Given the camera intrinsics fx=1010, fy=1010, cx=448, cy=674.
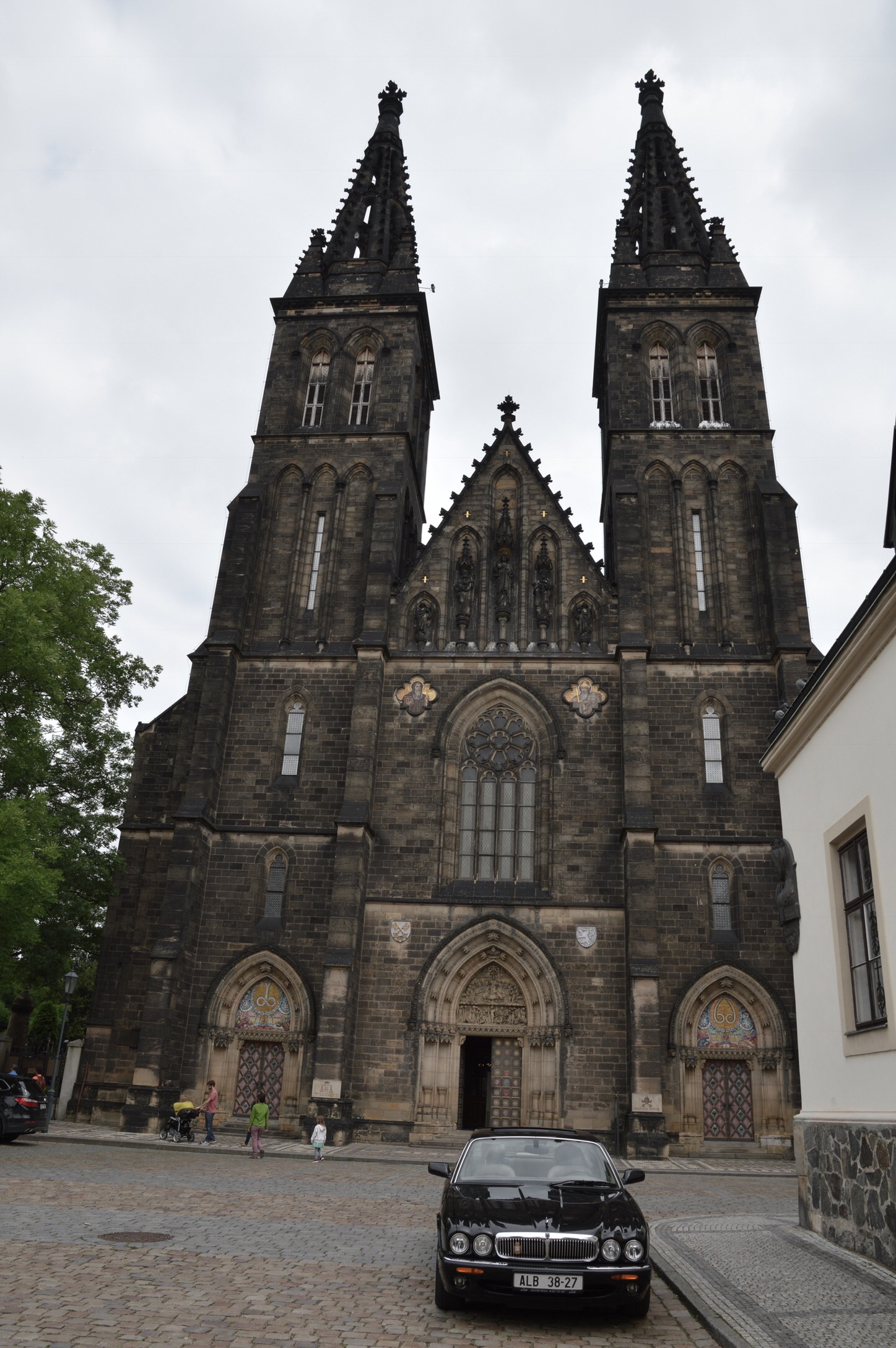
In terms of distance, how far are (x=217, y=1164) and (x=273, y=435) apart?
20561mm

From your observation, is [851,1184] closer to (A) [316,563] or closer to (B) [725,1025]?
(B) [725,1025]

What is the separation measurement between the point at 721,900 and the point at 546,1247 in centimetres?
1788

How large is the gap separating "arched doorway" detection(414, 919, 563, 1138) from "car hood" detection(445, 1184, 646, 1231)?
1589cm

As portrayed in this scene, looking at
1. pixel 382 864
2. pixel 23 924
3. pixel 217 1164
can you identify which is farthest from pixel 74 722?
pixel 217 1164

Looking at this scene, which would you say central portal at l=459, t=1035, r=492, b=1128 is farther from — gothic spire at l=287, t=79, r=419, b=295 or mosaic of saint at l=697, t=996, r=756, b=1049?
gothic spire at l=287, t=79, r=419, b=295

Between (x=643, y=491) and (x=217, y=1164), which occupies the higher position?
(x=643, y=491)

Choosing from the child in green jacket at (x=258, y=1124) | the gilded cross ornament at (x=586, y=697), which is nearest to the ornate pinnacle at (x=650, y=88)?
the gilded cross ornament at (x=586, y=697)

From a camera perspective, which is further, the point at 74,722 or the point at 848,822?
the point at 74,722

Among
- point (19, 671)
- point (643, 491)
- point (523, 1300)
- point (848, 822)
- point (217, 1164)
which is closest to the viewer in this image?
point (523, 1300)

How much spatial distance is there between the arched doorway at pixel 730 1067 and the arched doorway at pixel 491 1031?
2.84m

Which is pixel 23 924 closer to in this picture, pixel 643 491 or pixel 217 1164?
pixel 217 1164

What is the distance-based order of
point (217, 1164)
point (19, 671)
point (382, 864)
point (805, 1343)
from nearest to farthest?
point (805, 1343) < point (217, 1164) < point (19, 671) < point (382, 864)

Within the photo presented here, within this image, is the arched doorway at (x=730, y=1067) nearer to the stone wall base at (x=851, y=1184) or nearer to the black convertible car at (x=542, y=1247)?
the stone wall base at (x=851, y=1184)

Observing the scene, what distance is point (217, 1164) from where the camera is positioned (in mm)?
17344
